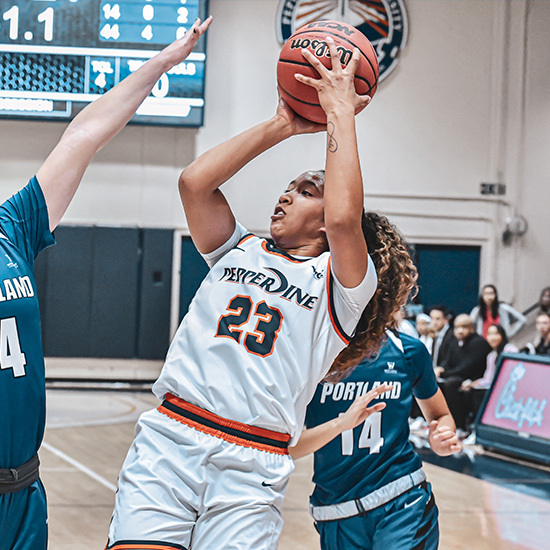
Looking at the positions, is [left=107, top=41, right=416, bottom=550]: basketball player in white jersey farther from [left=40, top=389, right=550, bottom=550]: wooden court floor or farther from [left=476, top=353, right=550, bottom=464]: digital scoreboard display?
[left=476, top=353, right=550, bottom=464]: digital scoreboard display

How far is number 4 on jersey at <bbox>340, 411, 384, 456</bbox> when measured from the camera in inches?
114

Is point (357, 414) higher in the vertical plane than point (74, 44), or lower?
lower

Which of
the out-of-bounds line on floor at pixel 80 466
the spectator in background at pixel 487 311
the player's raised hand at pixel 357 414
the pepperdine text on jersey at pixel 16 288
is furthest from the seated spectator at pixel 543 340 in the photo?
the pepperdine text on jersey at pixel 16 288

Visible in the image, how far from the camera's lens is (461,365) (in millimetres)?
8609

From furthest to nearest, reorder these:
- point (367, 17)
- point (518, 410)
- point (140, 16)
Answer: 1. point (367, 17)
2. point (140, 16)
3. point (518, 410)

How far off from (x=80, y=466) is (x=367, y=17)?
9080 millimetres

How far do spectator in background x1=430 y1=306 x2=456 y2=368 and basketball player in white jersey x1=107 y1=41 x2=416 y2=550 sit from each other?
700 centimetres

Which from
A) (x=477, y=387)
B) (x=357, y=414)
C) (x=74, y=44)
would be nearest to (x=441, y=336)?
(x=477, y=387)

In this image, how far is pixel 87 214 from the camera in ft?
41.5

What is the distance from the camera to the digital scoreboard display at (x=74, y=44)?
1077 cm

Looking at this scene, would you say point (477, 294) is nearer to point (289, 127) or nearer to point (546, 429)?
point (546, 429)

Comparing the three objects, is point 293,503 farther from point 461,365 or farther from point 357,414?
point 461,365

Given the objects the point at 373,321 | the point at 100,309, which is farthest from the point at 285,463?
the point at 100,309

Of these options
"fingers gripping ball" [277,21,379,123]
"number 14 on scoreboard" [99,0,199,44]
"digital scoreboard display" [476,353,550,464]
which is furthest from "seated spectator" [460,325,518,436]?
"fingers gripping ball" [277,21,379,123]
